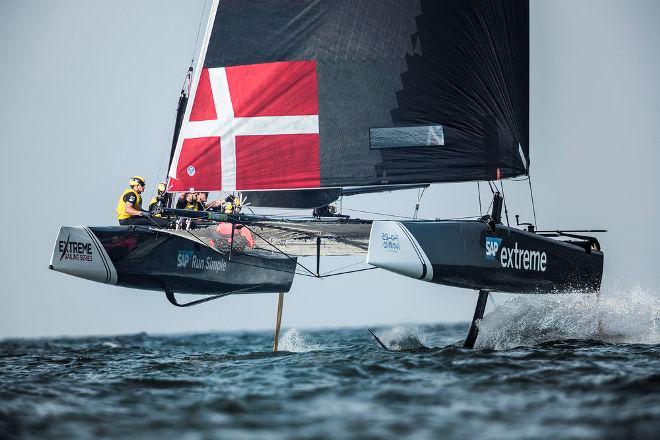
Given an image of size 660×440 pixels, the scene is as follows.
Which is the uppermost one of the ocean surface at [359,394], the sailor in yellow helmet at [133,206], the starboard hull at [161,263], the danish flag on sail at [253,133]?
the danish flag on sail at [253,133]

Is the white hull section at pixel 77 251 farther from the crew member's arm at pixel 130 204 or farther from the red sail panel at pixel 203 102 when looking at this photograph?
the red sail panel at pixel 203 102

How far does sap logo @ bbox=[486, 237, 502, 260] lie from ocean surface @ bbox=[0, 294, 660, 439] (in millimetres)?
972

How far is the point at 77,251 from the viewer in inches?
432

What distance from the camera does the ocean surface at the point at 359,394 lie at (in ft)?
15.8

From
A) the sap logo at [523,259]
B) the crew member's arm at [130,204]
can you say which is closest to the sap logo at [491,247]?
the sap logo at [523,259]

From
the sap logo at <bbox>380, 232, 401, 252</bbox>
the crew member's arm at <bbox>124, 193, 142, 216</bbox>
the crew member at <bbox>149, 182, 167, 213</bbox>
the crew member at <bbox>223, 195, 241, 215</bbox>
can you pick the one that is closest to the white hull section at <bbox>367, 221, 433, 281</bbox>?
the sap logo at <bbox>380, 232, 401, 252</bbox>

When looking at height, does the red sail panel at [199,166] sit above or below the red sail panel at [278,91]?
below

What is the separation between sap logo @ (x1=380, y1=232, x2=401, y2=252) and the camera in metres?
8.87

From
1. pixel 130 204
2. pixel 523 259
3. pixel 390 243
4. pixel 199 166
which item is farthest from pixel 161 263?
pixel 523 259

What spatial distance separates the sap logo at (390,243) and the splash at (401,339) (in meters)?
1.66

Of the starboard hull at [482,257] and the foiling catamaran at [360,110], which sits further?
the foiling catamaran at [360,110]

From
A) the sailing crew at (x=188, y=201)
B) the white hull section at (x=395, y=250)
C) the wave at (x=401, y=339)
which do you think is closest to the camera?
the white hull section at (x=395, y=250)

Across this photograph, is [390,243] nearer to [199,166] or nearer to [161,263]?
[199,166]

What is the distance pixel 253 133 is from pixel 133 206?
1.95 metres
